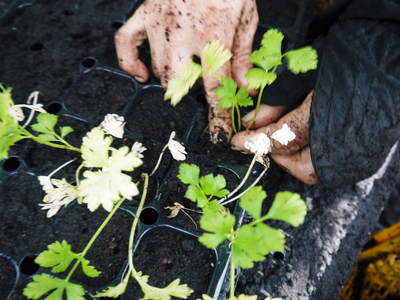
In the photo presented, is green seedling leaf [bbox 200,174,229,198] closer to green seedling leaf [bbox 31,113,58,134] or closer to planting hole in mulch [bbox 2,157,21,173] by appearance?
green seedling leaf [bbox 31,113,58,134]

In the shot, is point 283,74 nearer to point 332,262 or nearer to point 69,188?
point 332,262

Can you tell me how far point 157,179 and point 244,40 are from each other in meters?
0.52

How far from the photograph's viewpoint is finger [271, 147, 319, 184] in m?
1.16

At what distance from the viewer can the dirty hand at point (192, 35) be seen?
109 centimetres

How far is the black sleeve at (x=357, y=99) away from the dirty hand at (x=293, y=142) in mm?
64

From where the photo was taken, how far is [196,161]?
Answer: 3.58 feet

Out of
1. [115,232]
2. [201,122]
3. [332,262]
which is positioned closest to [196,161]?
[201,122]

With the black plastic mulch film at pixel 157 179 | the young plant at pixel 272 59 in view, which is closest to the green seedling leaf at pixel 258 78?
the young plant at pixel 272 59

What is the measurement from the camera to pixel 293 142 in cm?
118

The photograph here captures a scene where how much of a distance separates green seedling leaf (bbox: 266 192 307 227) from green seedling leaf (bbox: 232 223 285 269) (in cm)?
3

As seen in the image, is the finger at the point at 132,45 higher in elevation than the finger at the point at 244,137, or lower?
higher

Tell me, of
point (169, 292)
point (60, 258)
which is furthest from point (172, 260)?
point (60, 258)

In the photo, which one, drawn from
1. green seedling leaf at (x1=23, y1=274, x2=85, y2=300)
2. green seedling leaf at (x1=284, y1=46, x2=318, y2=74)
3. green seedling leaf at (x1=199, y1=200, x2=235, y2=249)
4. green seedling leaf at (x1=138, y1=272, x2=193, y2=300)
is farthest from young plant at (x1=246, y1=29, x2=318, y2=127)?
green seedling leaf at (x1=23, y1=274, x2=85, y2=300)

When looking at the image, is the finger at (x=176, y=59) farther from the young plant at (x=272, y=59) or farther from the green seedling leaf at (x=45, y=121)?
the green seedling leaf at (x=45, y=121)
